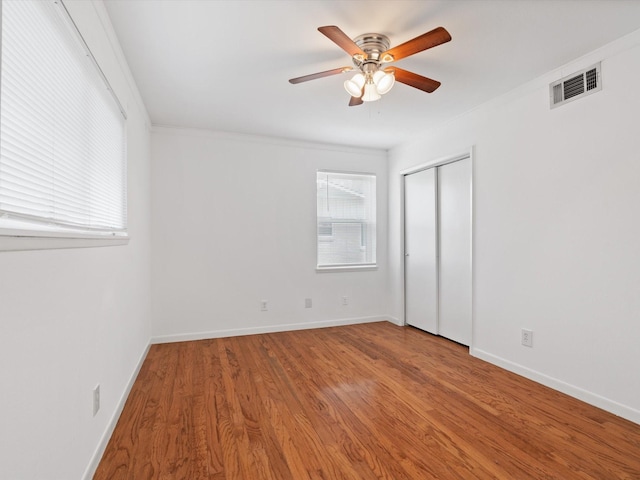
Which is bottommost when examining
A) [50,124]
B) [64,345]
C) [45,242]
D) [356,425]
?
[356,425]

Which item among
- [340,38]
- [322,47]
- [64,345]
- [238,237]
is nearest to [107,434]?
[64,345]

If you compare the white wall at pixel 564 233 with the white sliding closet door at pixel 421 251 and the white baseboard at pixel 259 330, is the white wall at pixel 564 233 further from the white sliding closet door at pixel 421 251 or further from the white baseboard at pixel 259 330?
the white baseboard at pixel 259 330

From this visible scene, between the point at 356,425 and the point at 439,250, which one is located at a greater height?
the point at 439,250

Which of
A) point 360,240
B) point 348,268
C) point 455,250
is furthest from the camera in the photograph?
point 360,240

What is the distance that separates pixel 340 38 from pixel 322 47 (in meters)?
0.49

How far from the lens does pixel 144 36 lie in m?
2.14

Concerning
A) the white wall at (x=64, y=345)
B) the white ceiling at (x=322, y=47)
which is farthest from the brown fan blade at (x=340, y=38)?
the white wall at (x=64, y=345)

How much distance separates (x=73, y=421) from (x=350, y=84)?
7.73 ft

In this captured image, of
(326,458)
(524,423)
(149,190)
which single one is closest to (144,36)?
(149,190)

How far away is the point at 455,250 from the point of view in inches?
148

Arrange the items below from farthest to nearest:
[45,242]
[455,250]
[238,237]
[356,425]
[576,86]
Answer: [238,237]
[455,250]
[576,86]
[356,425]
[45,242]

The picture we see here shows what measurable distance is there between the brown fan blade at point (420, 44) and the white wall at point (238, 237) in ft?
8.10

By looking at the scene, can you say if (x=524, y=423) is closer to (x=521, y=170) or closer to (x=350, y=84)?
(x=521, y=170)

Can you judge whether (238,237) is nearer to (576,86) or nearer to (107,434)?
(107,434)
